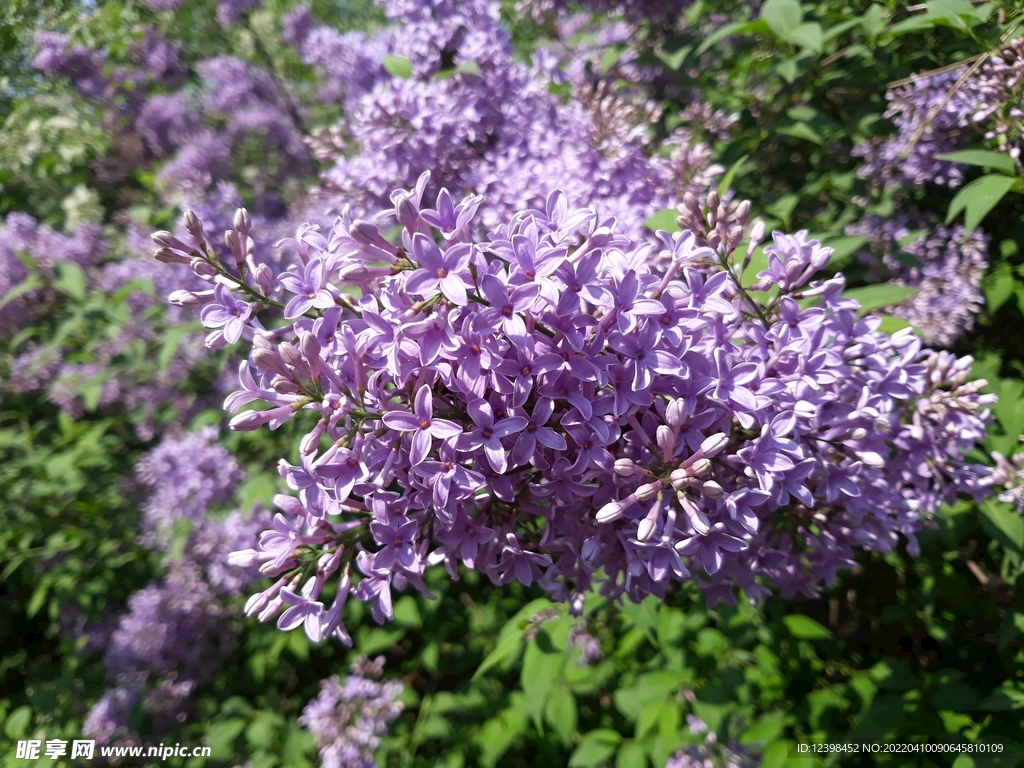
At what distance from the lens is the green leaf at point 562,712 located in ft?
10.3

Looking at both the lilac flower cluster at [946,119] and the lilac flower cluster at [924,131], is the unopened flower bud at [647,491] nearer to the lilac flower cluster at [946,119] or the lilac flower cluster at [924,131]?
the lilac flower cluster at [946,119]

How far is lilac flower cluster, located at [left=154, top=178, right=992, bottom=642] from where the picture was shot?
5.04 feet

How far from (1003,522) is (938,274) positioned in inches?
77.2

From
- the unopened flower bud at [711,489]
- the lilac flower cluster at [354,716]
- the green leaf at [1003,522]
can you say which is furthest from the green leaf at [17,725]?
the green leaf at [1003,522]

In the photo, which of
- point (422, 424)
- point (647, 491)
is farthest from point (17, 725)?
point (647, 491)

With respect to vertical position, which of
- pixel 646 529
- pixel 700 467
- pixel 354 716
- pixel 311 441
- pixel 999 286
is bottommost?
pixel 354 716

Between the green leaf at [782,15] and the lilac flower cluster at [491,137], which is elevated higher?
A: the green leaf at [782,15]

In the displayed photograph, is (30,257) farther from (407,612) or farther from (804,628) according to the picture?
(804,628)

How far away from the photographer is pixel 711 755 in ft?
10.5

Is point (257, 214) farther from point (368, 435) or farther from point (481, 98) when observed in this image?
point (368, 435)

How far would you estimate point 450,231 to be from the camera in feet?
5.32

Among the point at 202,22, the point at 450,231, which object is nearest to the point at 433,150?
the point at 450,231

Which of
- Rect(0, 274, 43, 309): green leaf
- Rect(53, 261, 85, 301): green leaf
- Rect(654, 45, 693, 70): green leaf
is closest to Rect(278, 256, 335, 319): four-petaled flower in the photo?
Rect(654, 45, 693, 70): green leaf

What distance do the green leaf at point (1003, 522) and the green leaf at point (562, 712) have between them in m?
2.12
